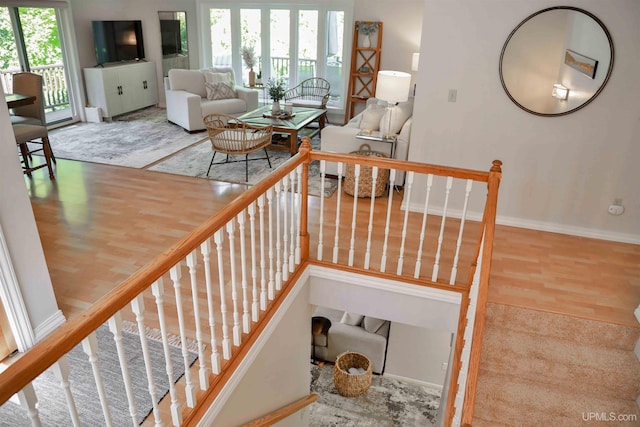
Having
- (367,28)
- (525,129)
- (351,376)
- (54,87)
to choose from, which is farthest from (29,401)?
(367,28)

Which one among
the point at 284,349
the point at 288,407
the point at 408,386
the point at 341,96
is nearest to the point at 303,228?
the point at 284,349

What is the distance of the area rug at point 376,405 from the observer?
5.78m

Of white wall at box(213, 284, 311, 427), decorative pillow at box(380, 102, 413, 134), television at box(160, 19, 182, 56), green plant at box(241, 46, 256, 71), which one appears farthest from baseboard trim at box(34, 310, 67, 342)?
television at box(160, 19, 182, 56)

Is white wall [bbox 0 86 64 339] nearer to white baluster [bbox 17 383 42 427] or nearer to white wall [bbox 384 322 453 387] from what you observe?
white baluster [bbox 17 383 42 427]

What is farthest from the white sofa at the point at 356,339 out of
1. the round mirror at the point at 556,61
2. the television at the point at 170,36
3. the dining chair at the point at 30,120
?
the television at the point at 170,36

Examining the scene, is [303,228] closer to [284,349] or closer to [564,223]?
[284,349]

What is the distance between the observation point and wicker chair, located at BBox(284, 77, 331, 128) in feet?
28.1

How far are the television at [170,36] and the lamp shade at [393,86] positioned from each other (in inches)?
234

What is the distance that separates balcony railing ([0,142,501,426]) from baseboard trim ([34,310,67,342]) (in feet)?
1.23

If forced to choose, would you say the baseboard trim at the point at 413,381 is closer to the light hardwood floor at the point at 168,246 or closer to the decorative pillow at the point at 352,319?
the decorative pillow at the point at 352,319

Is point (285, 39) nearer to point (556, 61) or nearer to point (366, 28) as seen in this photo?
point (366, 28)

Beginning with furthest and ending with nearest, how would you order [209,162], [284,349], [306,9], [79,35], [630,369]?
[306,9]
[79,35]
[209,162]
[284,349]
[630,369]

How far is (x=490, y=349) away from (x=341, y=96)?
6451 millimetres

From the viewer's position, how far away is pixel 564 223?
14.2 feet
